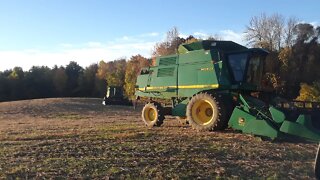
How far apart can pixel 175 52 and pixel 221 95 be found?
24.8 metres

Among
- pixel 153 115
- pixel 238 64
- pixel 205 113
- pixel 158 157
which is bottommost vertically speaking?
pixel 158 157

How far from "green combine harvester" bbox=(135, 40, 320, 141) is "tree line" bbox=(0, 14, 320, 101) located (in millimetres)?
22546

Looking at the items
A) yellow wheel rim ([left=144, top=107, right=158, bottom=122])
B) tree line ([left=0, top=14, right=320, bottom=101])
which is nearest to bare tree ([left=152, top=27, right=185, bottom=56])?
tree line ([left=0, top=14, right=320, bottom=101])

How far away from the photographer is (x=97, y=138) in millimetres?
13250

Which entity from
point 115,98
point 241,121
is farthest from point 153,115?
point 115,98

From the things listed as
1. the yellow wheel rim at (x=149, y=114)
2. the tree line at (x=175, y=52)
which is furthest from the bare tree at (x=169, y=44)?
the yellow wheel rim at (x=149, y=114)

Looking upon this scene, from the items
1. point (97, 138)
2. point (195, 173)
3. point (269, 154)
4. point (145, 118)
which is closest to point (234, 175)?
point (195, 173)

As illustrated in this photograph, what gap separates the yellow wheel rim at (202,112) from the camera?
15.0 meters

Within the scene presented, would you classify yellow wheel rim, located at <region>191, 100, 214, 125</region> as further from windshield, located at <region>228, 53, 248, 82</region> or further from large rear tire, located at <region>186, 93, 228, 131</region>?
windshield, located at <region>228, 53, 248, 82</region>

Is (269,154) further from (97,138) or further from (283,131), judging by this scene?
(97,138)

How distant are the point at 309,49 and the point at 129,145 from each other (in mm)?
60664

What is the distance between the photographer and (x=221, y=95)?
47.7ft

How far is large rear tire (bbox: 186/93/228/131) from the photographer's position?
46.2ft

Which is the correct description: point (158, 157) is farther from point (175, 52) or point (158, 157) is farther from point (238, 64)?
point (175, 52)
